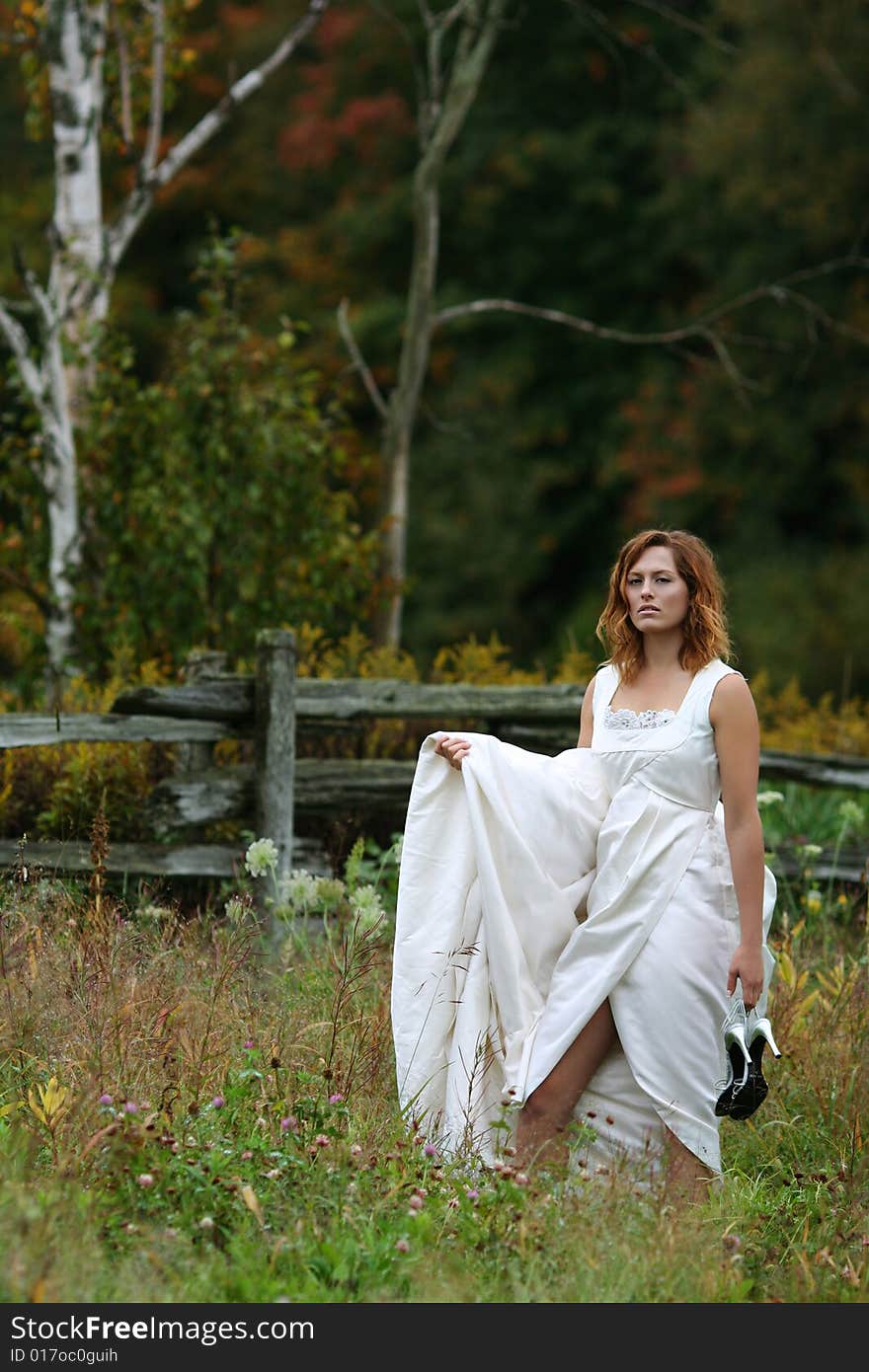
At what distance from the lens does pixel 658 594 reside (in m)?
3.93

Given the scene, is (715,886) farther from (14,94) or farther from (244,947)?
(14,94)

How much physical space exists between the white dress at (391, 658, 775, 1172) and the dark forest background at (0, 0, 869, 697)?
33.6 ft

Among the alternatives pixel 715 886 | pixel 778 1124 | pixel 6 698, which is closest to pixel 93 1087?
pixel 715 886

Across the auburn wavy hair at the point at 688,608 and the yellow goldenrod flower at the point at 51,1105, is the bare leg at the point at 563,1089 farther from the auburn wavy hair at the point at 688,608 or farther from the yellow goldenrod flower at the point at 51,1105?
the yellow goldenrod flower at the point at 51,1105

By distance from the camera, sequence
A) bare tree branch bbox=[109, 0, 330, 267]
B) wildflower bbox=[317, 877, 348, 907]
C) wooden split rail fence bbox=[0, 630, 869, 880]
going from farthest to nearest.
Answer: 1. bare tree branch bbox=[109, 0, 330, 267]
2. wooden split rail fence bbox=[0, 630, 869, 880]
3. wildflower bbox=[317, 877, 348, 907]

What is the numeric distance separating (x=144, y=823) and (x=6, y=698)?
5.81ft

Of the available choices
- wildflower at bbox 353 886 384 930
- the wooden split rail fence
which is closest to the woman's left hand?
wildflower at bbox 353 886 384 930

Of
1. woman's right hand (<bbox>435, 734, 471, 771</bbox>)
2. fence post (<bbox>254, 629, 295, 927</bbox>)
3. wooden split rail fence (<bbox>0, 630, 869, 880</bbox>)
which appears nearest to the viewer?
woman's right hand (<bbox>435, 734, 471, 771</bbox>)

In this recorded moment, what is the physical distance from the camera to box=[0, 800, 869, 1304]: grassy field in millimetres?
3068

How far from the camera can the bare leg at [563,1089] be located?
3773mm

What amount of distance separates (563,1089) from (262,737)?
2.87m

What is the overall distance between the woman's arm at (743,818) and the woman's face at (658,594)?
25 centimetres

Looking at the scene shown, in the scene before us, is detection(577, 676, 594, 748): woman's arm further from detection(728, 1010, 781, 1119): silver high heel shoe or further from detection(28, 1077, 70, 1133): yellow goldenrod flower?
detection(28, 1077, 70, 1133): yellow goldenrod flower

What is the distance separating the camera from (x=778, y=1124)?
454cm
